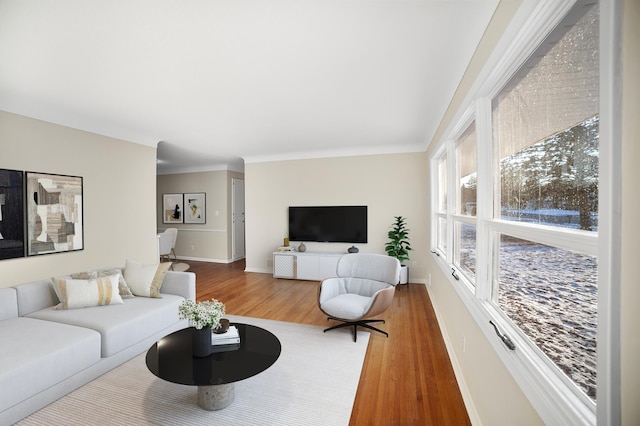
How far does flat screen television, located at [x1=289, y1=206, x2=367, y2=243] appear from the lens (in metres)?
5.39

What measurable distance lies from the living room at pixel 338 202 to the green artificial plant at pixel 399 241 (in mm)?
144

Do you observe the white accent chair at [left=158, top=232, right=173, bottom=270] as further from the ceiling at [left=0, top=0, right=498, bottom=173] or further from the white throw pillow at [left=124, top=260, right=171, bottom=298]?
the white throw pillow at [left=124, top=260, right=171, bottom=298]

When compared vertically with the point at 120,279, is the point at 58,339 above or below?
below

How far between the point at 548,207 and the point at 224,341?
6.88 feet

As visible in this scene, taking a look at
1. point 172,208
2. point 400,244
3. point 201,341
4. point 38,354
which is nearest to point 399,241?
point 400,244

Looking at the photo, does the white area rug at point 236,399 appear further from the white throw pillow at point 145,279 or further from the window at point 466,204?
the window at point 466,204

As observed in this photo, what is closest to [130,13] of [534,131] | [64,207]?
[534,131]

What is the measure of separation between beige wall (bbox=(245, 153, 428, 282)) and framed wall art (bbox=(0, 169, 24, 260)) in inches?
138

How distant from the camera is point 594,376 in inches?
33.5

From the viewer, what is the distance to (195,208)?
739 cm

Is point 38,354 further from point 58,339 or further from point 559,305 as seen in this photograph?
point 559,305

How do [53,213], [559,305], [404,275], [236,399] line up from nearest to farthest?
[559,305] → [236,399] → [53,213] → [404,275]

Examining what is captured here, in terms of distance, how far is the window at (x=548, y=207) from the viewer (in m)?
0.87

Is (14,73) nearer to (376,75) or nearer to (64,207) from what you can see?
(64,207)
